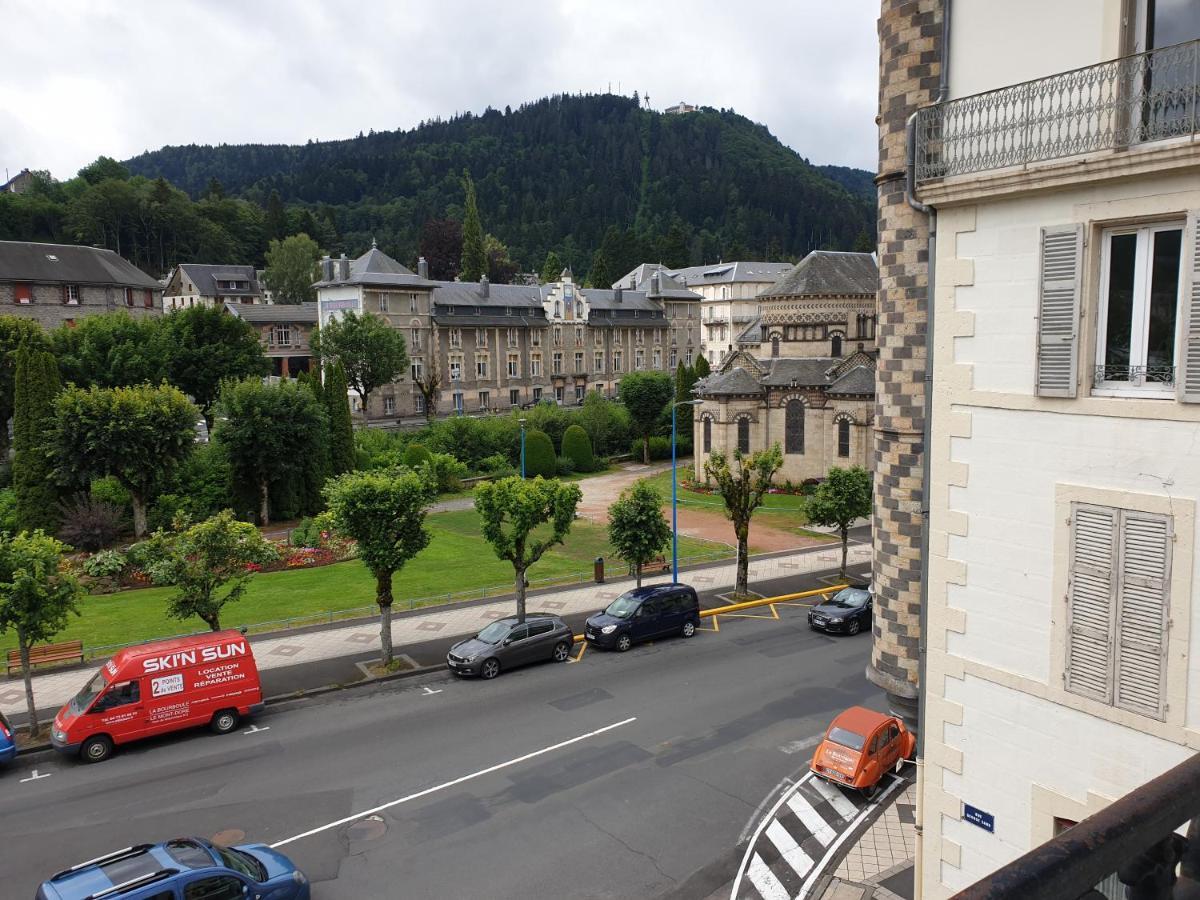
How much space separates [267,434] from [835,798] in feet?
110

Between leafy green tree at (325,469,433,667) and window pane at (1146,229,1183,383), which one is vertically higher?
window pane at (1146,229,1183,383)

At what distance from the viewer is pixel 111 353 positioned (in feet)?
175

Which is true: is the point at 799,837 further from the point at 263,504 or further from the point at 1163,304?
the point at 263,504

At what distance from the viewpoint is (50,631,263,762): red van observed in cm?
1903

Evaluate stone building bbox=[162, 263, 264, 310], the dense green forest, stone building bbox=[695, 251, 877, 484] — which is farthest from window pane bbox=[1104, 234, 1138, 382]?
the dense green forest

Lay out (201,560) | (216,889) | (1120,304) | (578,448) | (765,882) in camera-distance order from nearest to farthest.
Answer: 1. (1120,304)
2. (216,889)
3. (765,882)
4. (201,560)
5. (578,448)

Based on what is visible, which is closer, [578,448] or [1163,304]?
[1163,304]

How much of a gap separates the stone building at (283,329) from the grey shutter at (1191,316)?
279ft

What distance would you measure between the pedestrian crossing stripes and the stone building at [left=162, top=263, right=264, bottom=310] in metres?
103

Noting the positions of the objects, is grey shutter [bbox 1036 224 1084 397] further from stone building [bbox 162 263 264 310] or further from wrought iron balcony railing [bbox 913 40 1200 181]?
stone building [bbox 162 263 264 310]

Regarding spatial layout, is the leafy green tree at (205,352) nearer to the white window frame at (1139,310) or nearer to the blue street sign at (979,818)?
the blue street sign at (979,818)

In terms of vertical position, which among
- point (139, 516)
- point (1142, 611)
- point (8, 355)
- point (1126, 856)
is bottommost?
point (139, 516)

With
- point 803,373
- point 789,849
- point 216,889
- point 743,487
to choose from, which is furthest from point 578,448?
point 216,889

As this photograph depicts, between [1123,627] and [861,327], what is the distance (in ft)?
161
